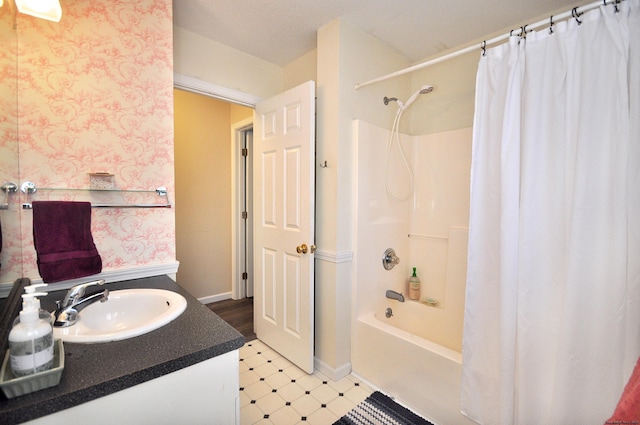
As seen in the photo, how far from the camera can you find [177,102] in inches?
113

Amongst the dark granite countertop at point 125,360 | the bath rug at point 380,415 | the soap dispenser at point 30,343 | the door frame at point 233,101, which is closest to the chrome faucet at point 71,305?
the dark granite countertop at point 125,360

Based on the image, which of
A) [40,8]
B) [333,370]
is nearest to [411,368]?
[333,370]

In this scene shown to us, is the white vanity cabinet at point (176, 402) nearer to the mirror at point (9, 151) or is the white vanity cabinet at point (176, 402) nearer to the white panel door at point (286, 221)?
the mirror at point (9, 151)

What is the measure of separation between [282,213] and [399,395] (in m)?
1.39

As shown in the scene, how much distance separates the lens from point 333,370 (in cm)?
189

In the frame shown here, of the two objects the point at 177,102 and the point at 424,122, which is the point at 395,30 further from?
the point at 177,102

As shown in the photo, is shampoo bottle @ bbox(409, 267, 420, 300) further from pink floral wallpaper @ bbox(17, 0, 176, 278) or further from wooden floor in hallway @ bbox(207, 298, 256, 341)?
pink floral wallpaper @ bbox(17, 0, 176, 278)

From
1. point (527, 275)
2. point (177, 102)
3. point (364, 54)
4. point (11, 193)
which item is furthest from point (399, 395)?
point (177, 102)

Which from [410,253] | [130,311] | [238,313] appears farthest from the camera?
[238,313]

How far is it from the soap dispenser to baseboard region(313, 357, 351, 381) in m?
1.62

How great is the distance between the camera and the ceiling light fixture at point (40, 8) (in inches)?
39.3

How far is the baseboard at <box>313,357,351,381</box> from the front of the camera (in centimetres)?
189

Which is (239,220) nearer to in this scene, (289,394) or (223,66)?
(223,66)

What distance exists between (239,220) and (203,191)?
1.68 ft
